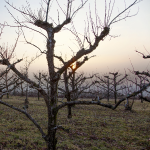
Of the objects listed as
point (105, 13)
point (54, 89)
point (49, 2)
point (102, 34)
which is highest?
point (49, 2)

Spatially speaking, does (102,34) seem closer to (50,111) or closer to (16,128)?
(50,111)

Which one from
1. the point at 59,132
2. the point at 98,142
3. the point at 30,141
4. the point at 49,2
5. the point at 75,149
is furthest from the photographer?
the point at 59,132

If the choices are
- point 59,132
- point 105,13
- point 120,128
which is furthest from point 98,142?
point 105,13

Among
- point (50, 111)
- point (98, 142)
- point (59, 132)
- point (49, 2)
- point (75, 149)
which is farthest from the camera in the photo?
point (59, 132)

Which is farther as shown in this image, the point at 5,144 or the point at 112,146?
→ the point at 112,146

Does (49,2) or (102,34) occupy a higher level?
(49,2)

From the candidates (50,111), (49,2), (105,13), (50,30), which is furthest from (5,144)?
(105,13)

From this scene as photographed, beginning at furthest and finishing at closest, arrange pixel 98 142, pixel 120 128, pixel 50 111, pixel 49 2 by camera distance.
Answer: pixel 120 128, pixel 98 142, pixel 49 2, pixel 50 111

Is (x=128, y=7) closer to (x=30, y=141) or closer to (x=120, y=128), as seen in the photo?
(x=30, y=141)

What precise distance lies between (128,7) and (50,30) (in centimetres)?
256

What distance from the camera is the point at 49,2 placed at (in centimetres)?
442

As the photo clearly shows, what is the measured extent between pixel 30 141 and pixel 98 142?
156 inches

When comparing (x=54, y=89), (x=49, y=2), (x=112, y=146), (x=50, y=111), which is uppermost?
(x=49, y=2)

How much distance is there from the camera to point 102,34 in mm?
4664
